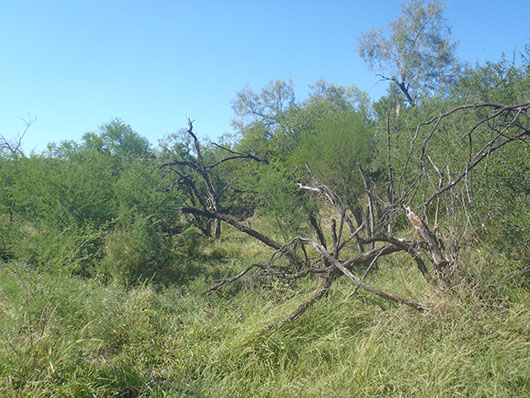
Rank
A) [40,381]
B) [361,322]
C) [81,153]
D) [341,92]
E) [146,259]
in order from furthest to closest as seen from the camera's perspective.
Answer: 1. [341,92]
2. [81,153]
3. [146,259]
4. [361,322]
5. [40,381]

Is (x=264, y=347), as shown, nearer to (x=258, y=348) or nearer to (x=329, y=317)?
(x=258, y=348)

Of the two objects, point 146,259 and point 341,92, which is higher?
point 341,92

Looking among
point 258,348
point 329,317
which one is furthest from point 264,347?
point 329,317

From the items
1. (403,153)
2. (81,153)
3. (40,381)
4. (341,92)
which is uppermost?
(341,92)

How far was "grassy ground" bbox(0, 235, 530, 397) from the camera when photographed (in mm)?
2852

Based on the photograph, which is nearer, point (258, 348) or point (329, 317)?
point (258, 348)

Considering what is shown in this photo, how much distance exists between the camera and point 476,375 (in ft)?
9.30

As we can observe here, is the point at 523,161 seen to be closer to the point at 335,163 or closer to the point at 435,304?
the point at 435,304

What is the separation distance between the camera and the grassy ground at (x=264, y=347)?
285cm

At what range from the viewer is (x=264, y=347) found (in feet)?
11.7

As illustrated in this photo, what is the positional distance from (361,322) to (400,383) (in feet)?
4.09

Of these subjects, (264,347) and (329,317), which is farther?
(329,317)

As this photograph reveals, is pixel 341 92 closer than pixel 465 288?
No

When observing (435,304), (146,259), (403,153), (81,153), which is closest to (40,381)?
(435,304)
